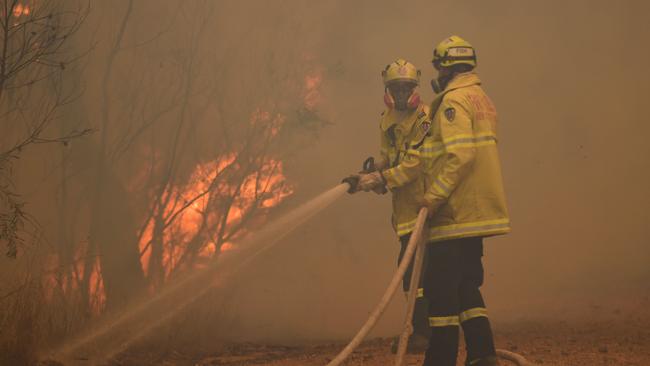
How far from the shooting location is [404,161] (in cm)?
446

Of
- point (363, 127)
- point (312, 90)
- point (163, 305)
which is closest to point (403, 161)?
point (163, 305)

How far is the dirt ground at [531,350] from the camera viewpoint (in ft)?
15.8

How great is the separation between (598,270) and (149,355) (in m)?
6.67

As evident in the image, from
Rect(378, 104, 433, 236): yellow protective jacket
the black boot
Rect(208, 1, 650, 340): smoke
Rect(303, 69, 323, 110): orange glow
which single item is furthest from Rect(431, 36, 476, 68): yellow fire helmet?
Rect(303, 69, 323, 110): orange glow

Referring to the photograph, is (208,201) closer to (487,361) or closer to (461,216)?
(461,216)

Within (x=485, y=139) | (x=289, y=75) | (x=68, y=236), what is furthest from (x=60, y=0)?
(x=485, y=139)

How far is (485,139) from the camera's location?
3.63 m

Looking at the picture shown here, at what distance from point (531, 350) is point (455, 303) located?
79.3 inches

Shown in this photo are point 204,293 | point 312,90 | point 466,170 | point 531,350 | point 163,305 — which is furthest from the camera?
point 312,90

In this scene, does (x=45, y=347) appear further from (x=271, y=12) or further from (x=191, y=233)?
(x=271, y=12)

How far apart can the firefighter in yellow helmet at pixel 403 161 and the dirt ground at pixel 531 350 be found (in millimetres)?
569

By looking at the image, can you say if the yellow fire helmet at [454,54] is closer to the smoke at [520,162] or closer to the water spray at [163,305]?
the water spray at [163,305]

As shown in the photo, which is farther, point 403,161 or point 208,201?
point 208,201

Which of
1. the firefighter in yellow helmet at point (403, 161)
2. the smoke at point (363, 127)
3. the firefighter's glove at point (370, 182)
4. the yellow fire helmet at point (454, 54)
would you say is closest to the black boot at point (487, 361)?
the firefighter in yellow helmet at point (403, 161)
